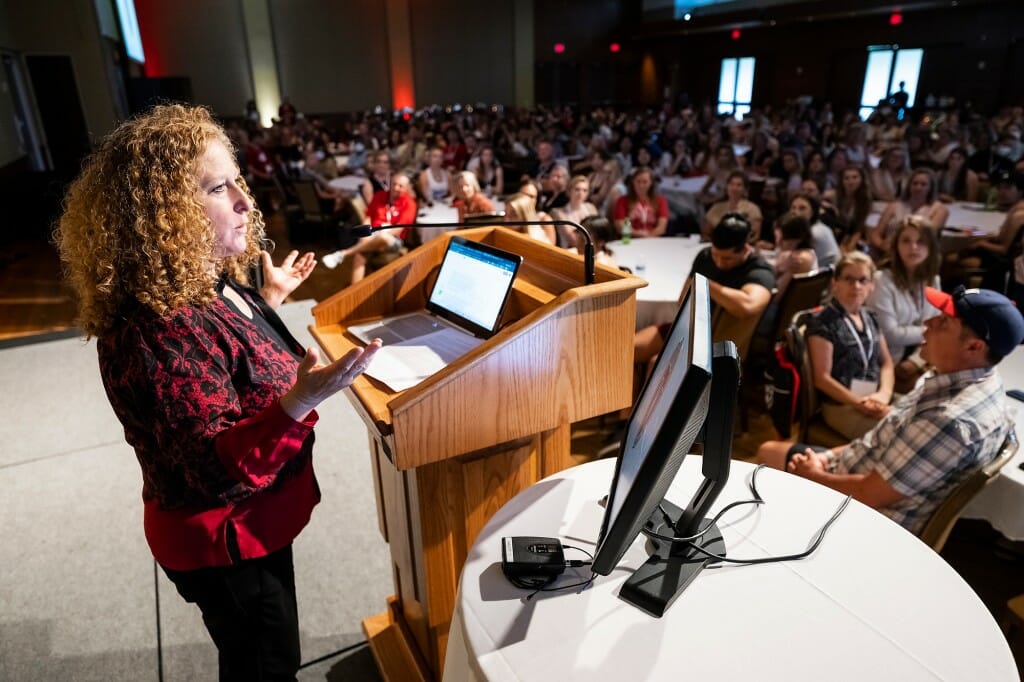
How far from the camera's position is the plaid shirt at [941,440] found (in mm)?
1657

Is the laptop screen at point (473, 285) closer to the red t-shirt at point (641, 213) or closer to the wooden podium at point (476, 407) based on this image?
the wooden podium at point (476, 407)

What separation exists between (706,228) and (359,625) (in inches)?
171

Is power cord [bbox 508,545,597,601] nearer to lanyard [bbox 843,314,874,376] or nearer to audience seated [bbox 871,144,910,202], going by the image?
lanyard [bbox 843,314,874,376]

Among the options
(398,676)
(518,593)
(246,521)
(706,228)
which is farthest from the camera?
(706,228)

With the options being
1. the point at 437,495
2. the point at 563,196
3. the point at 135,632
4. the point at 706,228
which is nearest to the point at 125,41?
the point at 563,196

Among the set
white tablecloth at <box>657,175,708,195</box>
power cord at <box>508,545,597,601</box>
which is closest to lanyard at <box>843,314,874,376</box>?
power cord at <box>508,545,597,601</box>

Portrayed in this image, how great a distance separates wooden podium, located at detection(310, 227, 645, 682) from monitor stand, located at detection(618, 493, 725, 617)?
0.90 ft

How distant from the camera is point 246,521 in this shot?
51.9 inches

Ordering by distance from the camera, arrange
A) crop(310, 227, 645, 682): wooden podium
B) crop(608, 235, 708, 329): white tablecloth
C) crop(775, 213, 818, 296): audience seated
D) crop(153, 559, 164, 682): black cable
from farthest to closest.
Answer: crop(775, 213, 818, 296): audience seated < crop(608, 235, 708, 329): white tablecloth < crop(153, 559, 164, 682): black cable < crop(310, 227, 645, 682): wooden podium

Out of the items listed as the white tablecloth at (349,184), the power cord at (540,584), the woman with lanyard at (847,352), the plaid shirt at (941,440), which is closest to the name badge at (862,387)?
the woman with lanyard at (847,352)

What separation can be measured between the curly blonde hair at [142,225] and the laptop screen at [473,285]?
0.63 metres

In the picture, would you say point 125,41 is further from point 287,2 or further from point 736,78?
point 736,78

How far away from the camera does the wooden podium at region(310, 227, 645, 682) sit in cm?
127

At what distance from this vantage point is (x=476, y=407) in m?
1.30
